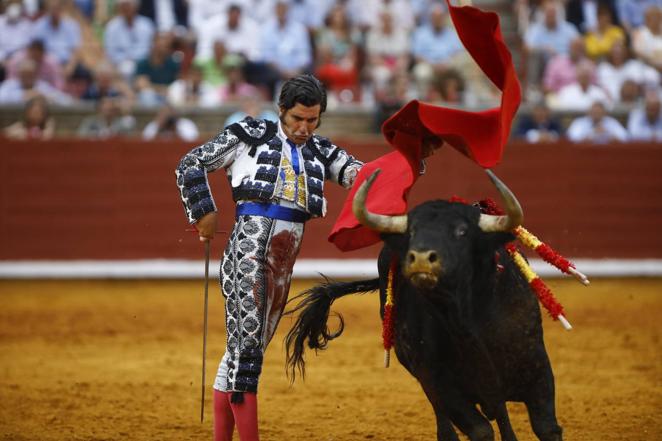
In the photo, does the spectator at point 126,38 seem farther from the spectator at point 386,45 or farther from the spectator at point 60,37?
the spectator at point 386,45

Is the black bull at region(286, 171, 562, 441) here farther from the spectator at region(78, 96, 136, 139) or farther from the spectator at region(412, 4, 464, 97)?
the spectator at region(412, 4, 464, 97)

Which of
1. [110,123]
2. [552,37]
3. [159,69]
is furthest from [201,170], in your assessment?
[552,37]

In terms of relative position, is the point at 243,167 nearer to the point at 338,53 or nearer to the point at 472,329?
the point at 472,329

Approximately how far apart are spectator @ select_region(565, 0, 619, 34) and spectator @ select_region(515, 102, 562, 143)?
1.34 meters

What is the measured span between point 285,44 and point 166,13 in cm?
129

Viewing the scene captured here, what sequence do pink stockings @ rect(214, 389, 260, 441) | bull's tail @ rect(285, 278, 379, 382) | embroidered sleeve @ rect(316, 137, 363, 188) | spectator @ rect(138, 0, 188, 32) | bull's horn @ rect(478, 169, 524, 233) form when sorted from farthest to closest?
spectator @ rect(138, 0, 188, 32)
bull's tail @ rect(285, 278, 379, 382)
embroidered sleeve @ rect(316, 137, 363, 188)
pink stockings @ rect(214, 389, 260, 441)
bull's horn @ rect(478, 169, 524, 233)

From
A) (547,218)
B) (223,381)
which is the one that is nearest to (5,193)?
(547,218)

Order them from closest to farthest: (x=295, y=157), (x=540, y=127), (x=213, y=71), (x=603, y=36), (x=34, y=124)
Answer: (x=295, y=157) < (x=34, y=124) < (x=540, y=127) < (x=213, y=71) < (x=603, y=36)

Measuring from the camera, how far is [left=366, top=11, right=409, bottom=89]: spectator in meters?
10.3

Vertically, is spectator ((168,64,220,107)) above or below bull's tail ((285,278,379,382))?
above

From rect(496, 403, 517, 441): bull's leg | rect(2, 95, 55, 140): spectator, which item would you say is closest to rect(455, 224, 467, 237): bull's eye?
Result: rect(496, 403, 517, 441): bull's leg

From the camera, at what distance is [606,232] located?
9.95m

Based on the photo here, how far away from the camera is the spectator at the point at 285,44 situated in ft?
33.7

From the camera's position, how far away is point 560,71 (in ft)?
34.0
